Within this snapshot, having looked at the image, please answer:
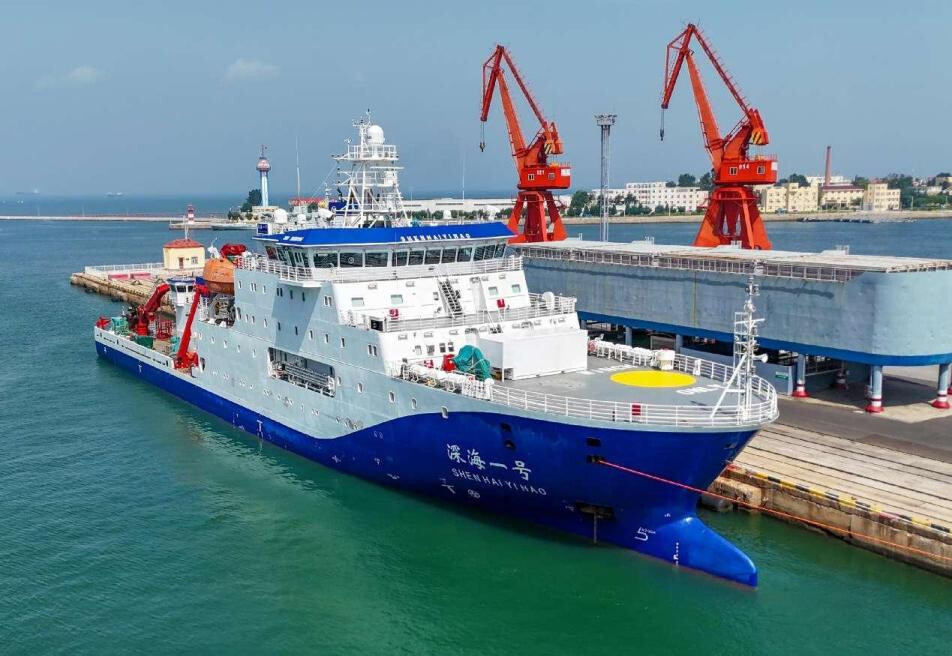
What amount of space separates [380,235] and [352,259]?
3.75ft

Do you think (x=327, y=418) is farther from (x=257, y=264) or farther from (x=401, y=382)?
(x=257, y=264)

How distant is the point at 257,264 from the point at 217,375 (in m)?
5.68

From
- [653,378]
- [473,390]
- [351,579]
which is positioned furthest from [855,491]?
[351,579]

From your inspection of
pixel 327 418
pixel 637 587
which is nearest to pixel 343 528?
pixel 327 418

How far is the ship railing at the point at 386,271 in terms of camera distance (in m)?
24.0

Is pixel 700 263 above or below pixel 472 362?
above

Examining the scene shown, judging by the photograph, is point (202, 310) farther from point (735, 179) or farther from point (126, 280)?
point (126, 280)

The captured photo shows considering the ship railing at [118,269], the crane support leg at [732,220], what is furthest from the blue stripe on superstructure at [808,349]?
the ship railing at [118,269]

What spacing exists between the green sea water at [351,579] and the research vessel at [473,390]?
0.99 m

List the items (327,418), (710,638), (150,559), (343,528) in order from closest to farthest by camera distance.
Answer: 1. (710,638)
2. (150,559)
3. (343,528)
4. (327,418)

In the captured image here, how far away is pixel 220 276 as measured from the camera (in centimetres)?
3188

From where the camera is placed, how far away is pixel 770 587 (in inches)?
725

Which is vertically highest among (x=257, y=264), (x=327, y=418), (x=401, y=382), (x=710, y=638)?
(x=257, y=264)

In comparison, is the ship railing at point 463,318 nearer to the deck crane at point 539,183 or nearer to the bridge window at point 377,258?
the bridge window at point 377,258
